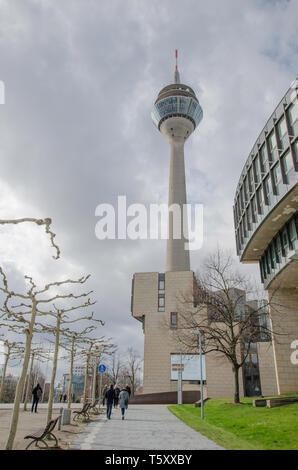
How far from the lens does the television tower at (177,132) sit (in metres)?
78.5

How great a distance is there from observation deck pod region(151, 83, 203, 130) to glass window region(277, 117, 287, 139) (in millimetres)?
71270

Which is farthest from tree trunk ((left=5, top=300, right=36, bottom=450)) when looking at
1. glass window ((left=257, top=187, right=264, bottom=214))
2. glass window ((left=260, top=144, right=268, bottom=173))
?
glass window ((left=260, top=144, right=268, bottom=173))

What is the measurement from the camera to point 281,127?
81.6 ft

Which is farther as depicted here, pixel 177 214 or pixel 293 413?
pixel 177 214

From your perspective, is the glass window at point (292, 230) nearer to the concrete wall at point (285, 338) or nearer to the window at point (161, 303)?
the concrete wall at point (285, 338)

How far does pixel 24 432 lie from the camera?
473 inches

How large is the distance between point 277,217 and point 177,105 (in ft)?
246

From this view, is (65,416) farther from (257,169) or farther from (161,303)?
(161,303)

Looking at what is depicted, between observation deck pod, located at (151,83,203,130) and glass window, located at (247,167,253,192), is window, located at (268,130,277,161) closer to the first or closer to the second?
glass window, located at (247,167,253,192)

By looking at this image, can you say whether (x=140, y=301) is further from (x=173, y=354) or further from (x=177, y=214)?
(x=177, y=214)

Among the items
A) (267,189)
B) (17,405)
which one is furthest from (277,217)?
(17,405)

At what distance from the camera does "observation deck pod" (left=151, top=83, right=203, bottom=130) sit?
304ft

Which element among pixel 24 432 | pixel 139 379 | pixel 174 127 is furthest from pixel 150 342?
pixel 174 127
